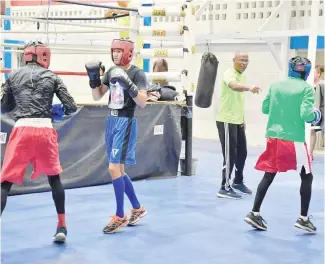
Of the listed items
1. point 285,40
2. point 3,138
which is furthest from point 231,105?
point 285,40

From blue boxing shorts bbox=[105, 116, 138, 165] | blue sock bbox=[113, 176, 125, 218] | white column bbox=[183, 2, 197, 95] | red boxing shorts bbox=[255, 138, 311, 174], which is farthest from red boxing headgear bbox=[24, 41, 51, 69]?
white column bbox=[183, 2, 197, 95]

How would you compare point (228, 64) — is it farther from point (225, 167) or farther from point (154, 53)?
point (225, 167)

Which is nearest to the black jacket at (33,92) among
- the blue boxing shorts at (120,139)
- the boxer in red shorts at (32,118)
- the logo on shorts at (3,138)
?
the boxer in red shorts at (32,118)

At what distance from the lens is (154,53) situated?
214 inches

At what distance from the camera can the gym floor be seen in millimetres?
3082

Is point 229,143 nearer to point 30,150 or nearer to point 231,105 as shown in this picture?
point 231,105

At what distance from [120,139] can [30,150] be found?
0.64 meters

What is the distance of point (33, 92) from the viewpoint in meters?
3.17

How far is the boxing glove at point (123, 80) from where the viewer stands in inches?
134

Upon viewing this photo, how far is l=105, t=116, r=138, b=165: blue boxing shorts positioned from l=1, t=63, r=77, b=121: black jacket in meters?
0.44

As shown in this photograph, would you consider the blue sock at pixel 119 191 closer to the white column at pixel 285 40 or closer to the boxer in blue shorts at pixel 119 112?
the boxer in blue shorts at pixel 119 112

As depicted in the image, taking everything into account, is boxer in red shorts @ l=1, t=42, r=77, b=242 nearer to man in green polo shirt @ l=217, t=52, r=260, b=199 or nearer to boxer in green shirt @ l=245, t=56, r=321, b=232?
boxer in green shirt @ l=245, t=56, r=321, b=232

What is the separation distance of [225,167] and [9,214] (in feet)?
5.92

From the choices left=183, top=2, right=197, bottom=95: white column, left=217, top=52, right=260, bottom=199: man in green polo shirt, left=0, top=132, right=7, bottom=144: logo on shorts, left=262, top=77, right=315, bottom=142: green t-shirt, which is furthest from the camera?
left=183, top=2, right=197, bottom=95: white column
